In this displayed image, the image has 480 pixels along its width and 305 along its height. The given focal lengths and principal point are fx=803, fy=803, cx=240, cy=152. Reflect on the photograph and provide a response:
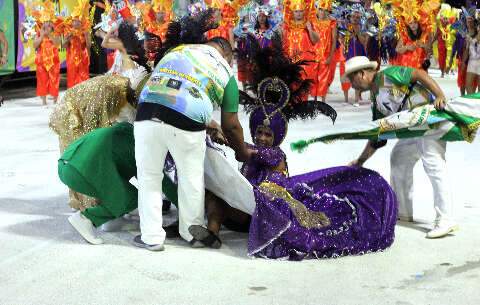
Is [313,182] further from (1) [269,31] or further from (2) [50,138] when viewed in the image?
(1) [269,31]

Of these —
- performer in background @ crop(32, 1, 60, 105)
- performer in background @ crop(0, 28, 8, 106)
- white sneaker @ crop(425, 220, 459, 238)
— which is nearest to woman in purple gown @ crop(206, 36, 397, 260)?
white sneaker @ crop(425, 220, 459, 238)

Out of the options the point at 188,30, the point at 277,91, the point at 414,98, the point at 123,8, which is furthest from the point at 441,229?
the point at 123,8

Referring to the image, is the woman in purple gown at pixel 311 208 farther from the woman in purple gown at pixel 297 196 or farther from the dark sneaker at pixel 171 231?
the dark sneaker at pixel 171 231

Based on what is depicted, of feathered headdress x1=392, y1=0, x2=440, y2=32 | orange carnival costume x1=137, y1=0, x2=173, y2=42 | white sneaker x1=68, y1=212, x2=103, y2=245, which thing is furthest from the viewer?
orange carnival costume x1=137, y1=0, x2=173, y2=42

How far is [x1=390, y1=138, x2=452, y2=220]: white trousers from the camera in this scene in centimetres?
509

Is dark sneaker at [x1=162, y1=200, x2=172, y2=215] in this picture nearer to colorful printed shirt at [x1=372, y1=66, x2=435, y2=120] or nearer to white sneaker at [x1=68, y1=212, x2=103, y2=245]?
white sneaker at [x1=68, y1=212, x2=103, y2=245]

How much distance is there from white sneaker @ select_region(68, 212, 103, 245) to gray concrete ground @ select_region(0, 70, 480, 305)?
53mm

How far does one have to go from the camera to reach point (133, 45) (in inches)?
208

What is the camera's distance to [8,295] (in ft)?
13.4

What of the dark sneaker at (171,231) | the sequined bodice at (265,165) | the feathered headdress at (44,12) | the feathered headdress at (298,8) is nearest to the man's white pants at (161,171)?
the dark sneaker at (171,231)

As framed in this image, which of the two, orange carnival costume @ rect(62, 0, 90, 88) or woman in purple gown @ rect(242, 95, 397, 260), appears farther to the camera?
orange carnival costume @ rect(62, 0, 90, 88)

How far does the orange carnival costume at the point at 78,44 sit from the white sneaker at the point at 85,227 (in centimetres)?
789

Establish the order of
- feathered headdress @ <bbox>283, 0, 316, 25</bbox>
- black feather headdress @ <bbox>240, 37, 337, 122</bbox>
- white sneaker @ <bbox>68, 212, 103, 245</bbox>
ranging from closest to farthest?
white sneaker @ <bbox>68, 212, 103, 245</bbox> < black feather headdress @ <bbox>240, 37, 337, 122</bbox> < feathered headdress @ <bbox>283, 0, 316, 25</bbox>

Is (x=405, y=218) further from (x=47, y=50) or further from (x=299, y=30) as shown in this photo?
(x=47, y=50)
